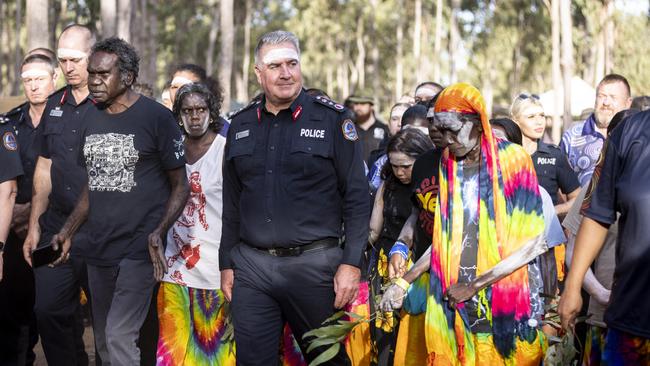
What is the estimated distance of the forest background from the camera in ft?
119

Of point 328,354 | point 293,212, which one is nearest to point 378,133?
point 293,212

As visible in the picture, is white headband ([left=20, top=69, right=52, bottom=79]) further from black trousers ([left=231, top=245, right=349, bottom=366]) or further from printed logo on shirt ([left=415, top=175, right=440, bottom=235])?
printed logo on shirt ([left=415, top=175, right=440, bottom=235])

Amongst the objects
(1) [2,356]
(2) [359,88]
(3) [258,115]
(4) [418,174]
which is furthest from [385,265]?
(2) [359,88]

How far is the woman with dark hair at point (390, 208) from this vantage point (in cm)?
668

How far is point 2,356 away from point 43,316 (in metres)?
0.98

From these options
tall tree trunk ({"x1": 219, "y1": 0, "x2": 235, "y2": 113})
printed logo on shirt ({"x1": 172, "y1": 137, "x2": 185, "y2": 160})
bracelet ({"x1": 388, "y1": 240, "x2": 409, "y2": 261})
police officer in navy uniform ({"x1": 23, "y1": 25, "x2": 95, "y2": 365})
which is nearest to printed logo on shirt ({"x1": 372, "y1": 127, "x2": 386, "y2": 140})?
police officer in navy uniform ({"x1": 23, "y1": 25, "x2": 95, "y2": 365})

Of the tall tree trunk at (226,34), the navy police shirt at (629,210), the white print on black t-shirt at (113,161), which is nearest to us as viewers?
the navy police shirt at (629,210)

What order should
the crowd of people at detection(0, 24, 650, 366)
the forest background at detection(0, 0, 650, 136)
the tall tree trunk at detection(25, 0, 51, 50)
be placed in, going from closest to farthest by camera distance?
the crowd of people at detection(0, 24, 650, 366), the tall tree trunk at detection(25, 0, 51, 50), the forest background at detection(0, 0, 650, 136)

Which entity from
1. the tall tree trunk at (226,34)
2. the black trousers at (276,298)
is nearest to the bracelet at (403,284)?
the black trousers at (276,298)

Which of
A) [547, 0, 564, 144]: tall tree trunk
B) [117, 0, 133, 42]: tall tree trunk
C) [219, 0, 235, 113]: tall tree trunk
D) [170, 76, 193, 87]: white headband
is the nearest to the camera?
[170, 76, 193, 87]: white headband

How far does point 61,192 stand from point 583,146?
180 inches

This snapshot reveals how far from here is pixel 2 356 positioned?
7.48 metres

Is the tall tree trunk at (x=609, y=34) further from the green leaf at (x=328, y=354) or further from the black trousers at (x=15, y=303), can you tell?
the green leaf at (x=328, y=354)

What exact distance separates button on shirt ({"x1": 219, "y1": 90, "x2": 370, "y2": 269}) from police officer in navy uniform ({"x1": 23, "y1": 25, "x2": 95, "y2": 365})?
63.2 inches
